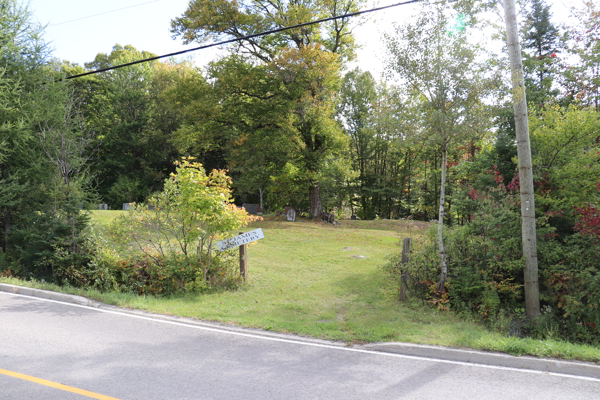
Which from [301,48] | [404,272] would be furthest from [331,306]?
[301,48]

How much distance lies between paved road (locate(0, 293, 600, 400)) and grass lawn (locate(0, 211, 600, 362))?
25.5 inches

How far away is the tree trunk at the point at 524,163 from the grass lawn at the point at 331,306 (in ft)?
5.13

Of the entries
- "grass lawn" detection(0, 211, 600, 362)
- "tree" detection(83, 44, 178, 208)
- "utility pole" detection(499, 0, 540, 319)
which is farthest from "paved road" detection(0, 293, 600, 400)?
"tree" detection(83, 44, 178, 208)

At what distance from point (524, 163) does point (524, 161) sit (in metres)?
0.04

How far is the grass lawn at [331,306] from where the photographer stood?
6406 millimetres

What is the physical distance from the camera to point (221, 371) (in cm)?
512

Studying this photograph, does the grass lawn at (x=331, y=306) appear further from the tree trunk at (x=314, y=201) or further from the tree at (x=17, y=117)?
the tree trunk at (x=314, y=201)

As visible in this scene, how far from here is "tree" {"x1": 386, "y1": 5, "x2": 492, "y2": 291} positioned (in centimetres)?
868

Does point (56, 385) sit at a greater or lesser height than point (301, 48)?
lesser

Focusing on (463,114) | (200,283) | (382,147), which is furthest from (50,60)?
(382,147)

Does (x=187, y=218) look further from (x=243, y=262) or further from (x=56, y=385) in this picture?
(x=56, y=385)

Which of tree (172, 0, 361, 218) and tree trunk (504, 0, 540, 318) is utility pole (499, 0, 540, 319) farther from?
tree (172, 0, 361, 218)

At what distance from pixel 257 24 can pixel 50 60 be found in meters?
10.9

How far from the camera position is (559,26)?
90.3 ft
